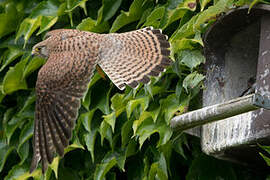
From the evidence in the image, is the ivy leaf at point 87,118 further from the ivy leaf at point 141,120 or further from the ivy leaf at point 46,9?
the ivy leaf at point 46,9

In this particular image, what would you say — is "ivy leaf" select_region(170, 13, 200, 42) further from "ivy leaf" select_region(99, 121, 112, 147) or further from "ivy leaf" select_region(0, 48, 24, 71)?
"ivy leaf" select_region(0, 48, 24, 71)

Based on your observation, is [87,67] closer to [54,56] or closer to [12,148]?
[54,56]

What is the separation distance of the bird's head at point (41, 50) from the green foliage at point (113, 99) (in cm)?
13

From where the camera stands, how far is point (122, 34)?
12.0ft

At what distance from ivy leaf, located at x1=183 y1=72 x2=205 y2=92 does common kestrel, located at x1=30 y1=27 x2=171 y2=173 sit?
0.35 metres

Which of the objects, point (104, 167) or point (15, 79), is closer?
point (104, 167)

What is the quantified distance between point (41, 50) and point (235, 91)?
3.74 feet

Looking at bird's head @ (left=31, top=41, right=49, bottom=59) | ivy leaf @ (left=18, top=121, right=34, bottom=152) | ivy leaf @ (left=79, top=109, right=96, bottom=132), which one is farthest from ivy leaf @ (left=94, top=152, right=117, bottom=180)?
bird's head @ (left=31, top=41, right=49, bottom=59)

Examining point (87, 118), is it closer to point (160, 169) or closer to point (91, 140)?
point (91, 140)

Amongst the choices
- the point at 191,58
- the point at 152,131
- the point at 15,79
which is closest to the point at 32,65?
the point at 15,79

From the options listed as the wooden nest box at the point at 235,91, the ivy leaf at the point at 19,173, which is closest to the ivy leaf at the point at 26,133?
the ivy leaf at the point at 19,173

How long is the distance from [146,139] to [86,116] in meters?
0.36

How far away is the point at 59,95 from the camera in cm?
366

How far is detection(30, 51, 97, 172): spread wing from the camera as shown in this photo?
3545mm
